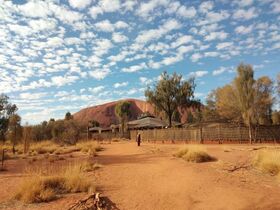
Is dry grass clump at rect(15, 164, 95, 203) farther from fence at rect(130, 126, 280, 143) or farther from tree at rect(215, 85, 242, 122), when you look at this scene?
tree at rect(215, 85, 242, 122)

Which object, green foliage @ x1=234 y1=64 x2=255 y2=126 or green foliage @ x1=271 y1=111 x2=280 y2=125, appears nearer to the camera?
green foliage @ x1=234 y1=64 x2=255 y2=126

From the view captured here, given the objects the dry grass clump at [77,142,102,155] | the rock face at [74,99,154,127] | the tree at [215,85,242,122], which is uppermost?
the rock face at [74,99,154,127]

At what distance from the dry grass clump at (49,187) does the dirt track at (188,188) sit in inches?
33.1

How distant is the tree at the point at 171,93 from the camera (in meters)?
48.2

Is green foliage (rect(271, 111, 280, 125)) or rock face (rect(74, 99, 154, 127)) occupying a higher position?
rock face (rect(74, 99, 154, 127))

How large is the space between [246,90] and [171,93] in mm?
17446

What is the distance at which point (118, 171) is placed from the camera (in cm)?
1429

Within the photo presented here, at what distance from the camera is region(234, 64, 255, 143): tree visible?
3164 cm

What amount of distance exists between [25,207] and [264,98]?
122ft

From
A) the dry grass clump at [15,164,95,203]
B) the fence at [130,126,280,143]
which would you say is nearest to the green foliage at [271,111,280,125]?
the fence at [130,126,280,143]

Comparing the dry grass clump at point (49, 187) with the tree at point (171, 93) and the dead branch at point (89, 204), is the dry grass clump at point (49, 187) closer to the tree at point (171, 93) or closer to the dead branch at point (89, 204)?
the dead branch at point (89, 204)

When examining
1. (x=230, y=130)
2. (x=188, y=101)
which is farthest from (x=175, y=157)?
(x=188, y=101)

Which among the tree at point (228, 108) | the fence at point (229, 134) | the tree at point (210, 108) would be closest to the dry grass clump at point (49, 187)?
the fence at point (229, 134)

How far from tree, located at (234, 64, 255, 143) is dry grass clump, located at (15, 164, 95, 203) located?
2454 cm
